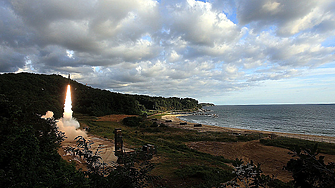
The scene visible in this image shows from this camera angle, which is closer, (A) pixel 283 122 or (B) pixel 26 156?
(B) pixel 26 156

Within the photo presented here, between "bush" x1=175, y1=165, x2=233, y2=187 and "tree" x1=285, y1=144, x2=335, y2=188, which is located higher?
"tree" x1=285, y1=144, x2=335, y2=188

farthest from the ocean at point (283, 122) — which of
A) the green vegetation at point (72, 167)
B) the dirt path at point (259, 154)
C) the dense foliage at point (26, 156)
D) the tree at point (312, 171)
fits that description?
the dense foliage at point (26, 156)

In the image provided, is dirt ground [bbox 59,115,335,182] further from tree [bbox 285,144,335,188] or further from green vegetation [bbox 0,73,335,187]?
tree [bbox 285,144,335,188]

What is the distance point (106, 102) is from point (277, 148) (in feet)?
209

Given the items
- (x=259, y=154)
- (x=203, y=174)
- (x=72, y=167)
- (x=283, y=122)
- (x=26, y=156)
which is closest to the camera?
(x=26, y=156)

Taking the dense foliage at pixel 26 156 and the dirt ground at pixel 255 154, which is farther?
the dirt ground at pixel 255 154

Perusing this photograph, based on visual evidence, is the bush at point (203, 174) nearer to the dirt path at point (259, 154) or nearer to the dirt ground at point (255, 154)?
the dirt ground at point (255, 154)

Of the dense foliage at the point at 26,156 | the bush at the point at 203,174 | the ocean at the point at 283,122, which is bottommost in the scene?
the ocean at the point at 283,122

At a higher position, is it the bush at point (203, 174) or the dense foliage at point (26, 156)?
the dense foliage at point (26, 156)

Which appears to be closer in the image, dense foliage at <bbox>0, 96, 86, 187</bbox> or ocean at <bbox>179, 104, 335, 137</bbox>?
dense foliage at <bbox>0, 96, 86, 187</bbox>

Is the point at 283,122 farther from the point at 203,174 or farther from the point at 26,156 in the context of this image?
the point at 26,156

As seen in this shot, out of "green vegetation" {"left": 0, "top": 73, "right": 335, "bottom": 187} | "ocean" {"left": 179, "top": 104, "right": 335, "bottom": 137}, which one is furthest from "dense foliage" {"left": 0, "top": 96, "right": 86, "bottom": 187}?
"ocean" {"left": 179, "top": 104, "right": 335, "bottom": 137}

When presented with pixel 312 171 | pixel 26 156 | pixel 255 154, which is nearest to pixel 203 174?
pixel 312 171

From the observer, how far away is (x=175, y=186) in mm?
10734
